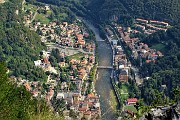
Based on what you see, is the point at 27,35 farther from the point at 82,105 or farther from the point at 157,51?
the point at 82,105

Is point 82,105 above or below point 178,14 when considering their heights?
below

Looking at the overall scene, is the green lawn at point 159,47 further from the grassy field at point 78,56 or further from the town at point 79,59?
the grassy field at point 78,56

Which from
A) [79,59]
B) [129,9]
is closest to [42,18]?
[129,9]

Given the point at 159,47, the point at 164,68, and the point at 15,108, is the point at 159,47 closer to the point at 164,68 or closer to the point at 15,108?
the point at 164,68

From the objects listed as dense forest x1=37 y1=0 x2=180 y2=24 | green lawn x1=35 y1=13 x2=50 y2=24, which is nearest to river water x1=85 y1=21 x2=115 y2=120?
green lawn x1=35 y1=13 x2=50 y2=24

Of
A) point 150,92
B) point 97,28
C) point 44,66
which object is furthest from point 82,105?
point 97,28
